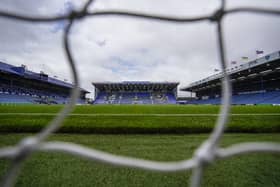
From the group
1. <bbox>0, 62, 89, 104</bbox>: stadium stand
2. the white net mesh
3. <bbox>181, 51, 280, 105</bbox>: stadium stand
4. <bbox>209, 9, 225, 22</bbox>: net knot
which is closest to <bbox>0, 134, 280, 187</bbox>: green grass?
the white net mesh

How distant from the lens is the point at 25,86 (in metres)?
19.4

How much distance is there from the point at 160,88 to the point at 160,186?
2428cm

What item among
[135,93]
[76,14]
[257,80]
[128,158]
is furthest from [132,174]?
[135,93]

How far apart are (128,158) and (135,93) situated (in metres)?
25.0

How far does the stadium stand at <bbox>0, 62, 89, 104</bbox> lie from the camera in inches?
624

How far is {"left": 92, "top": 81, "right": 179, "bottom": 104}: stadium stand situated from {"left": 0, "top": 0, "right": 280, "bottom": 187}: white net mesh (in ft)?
74.5

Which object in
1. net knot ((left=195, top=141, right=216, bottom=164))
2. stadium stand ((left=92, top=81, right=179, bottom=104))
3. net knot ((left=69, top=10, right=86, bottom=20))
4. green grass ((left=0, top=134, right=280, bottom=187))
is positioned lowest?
green grass ((left=0, top=134, right=280, bottom=187))

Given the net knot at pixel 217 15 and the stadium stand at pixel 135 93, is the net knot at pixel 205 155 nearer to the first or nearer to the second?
the net knot at pixel 217 15

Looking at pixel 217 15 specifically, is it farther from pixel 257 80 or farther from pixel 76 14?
pixel 257 80

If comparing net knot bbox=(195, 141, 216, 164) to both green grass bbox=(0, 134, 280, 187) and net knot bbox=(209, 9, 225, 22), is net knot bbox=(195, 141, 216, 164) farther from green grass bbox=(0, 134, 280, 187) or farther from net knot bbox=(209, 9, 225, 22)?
green grass bbox=(0, 134, 280, 187)

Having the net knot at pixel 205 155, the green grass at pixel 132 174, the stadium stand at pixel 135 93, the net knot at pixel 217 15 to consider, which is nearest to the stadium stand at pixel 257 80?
the stadium stand at pixel 135 93

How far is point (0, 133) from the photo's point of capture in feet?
8.53

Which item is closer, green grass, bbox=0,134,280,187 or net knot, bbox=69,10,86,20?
net knot, bbox=69,10,86,20

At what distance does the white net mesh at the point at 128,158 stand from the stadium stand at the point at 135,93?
2271cm
